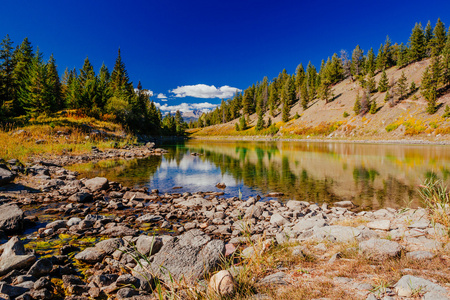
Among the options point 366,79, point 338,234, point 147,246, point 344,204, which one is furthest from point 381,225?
point 366,79

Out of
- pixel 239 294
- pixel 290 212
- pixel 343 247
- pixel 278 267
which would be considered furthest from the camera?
pixel 290 212

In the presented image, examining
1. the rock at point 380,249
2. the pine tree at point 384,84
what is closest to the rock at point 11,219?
the rock at point 380,249

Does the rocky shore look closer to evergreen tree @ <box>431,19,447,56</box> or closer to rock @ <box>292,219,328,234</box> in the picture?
rock @ <box>292,219,328,234</box>

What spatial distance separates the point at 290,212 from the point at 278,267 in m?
5.31

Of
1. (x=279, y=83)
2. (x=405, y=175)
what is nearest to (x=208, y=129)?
(x=279, y=83)

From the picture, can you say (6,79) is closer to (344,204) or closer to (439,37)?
(344,204)

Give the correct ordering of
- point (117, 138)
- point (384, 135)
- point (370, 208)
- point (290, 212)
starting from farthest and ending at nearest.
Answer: point (384, 135), point (117, 138), point (370, 208), point (290, 212)

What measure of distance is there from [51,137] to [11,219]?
25.3 meters

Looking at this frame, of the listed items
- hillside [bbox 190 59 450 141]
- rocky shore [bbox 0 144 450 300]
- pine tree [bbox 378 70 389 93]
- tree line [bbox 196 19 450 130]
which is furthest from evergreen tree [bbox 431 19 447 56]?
rocky shore [bbox 0 144 450 300]

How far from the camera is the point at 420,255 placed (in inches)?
149

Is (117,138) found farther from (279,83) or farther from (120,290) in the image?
(279,83)

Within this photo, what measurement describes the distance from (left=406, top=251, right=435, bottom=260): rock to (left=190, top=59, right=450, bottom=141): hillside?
58580mm

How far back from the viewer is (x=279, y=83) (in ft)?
454

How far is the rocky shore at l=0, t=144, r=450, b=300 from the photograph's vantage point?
3.13m
